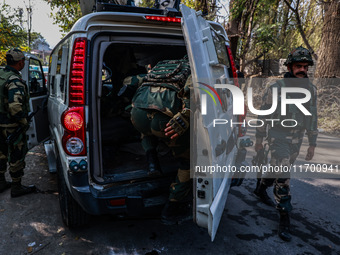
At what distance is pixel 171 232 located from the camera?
2697mm

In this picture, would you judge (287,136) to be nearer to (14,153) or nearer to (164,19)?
(164,19)

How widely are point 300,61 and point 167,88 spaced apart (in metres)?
1.57

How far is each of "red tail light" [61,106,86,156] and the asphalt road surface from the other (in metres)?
1.03

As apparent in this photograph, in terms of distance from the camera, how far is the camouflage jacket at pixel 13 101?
10.7ft

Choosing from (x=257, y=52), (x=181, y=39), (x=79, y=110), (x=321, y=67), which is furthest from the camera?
(x=257, y=52)

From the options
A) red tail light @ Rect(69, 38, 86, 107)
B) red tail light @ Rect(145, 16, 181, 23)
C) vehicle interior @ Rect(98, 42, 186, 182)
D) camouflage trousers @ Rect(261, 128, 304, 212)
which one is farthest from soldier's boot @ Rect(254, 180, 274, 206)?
red tail light @ Rect(69, 38, 86, 107)

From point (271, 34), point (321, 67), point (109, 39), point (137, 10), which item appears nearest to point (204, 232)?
point (109, 39)

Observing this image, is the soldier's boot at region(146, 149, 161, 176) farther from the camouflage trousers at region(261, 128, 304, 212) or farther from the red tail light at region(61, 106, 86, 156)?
→ the camouflage trousers at region(261, 128, 304, 212)

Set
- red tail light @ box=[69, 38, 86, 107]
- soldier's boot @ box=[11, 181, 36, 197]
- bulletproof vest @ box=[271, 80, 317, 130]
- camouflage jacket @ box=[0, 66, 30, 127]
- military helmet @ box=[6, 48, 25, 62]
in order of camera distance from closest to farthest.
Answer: red tail light @ box=[69, 38, 86, 107]
bulletproof vest @ box=[271, 80, 317, 130]
camouflage jacket @ box=[0, 66, 30, 127]
military helmet @ box=[6, 48, 25, 62]
soldier's boot @ box=[11, 181, 36, 197]

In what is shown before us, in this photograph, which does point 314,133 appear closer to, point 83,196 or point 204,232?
point 204,232

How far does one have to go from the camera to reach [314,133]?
2896mm

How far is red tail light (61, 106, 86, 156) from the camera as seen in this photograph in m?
2.07

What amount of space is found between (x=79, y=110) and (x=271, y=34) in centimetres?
1344

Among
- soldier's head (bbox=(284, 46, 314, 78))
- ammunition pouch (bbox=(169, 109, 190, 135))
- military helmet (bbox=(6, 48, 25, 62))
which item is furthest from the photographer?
military helmet (bbox=(6, 48, 25, 62))
